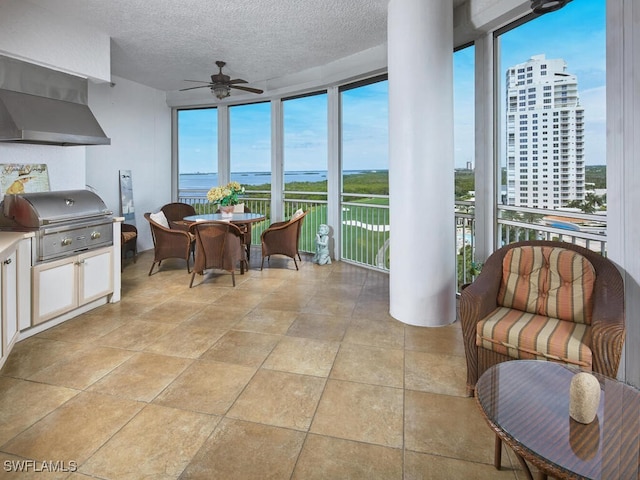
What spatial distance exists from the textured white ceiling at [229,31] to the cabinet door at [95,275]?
97.5 inches

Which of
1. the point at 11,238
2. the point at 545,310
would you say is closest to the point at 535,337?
the point at 545,310

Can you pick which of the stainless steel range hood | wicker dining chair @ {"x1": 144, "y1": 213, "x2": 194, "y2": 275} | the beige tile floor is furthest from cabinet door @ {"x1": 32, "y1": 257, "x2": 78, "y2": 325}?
wicker dining chair @ {"x1": 144, "y1": 213, "x2": 194, "y2": 275}

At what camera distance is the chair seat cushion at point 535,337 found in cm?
188

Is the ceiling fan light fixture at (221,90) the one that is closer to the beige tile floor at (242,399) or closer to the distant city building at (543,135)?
the beige tile floor at (242,399)

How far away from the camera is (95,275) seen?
3742mm

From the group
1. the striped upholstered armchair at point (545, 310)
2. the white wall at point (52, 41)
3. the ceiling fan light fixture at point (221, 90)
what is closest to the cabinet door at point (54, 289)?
the white wall at point (52, 41)

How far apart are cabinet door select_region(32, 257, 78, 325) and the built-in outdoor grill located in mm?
85

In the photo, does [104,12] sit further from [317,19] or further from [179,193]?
[179,193]

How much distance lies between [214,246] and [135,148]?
3279 millimetres

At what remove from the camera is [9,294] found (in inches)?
103

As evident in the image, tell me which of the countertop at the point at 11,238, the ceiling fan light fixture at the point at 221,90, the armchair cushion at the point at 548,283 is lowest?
the armchair cushion at the point at 548,283

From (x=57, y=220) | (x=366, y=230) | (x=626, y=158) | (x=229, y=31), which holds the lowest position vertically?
(x=366, y=230)

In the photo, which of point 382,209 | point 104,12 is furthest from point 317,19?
point 382,209

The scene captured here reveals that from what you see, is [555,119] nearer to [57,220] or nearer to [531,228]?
[531,228]
